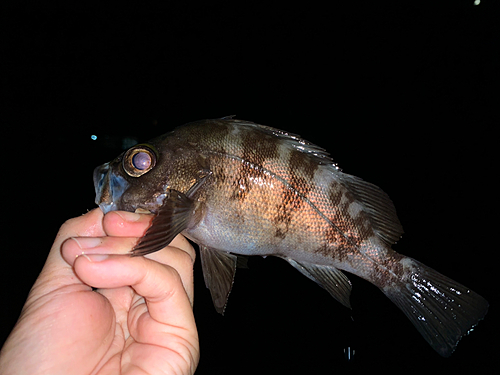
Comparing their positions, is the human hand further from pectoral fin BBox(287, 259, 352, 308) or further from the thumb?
pectoral fin BBox(287, 259, 352, 308)

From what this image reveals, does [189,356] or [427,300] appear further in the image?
[427,300]

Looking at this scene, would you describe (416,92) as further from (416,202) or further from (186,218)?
(186,218)

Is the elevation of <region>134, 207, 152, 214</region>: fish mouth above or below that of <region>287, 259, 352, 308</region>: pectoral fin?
above

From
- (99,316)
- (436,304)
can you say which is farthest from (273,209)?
(436,304)

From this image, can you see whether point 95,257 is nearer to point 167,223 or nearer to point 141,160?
point 167,223

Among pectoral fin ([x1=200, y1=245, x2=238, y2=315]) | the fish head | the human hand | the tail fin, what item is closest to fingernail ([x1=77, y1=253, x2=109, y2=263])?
the human hand

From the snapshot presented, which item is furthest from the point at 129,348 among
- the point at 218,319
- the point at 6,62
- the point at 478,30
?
the point at 6,62

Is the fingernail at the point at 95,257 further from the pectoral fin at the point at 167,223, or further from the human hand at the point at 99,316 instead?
the pectoral fin at the point at 167,223
